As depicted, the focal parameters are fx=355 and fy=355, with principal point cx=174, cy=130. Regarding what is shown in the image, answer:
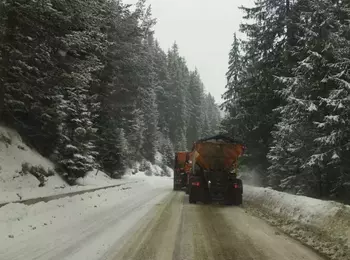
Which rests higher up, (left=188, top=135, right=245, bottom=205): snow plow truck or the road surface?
(left=188, top=135, right=245, bottom=205): snow plow truck

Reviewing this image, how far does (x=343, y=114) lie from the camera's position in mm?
14258

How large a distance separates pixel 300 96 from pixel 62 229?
42.5 ft

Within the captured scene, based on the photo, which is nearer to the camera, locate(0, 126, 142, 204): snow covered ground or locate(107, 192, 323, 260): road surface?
locate(107, 192, 323, 260): road surface

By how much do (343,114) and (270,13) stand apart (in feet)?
42.6

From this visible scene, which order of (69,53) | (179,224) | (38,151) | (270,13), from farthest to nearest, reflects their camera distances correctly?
(270,13), (38,151), (69,53), (179,224)

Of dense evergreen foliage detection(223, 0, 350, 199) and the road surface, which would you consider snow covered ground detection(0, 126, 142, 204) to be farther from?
dense evergreen foliage detection(223, 0, 350, 199)

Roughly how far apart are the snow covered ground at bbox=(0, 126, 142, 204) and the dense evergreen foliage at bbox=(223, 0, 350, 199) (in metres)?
11.8

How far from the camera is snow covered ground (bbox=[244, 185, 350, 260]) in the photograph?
7.31 metres

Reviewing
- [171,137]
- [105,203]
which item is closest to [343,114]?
[105,203]

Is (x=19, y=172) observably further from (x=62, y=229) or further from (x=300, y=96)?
(x=300, y=96)

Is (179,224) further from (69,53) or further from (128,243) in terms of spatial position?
(69,53)

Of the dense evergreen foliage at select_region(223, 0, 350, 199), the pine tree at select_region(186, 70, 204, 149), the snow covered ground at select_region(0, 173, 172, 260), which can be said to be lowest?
the snow covered ground at select_region(0, 173, 172, 260)

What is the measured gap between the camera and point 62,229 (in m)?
9.27

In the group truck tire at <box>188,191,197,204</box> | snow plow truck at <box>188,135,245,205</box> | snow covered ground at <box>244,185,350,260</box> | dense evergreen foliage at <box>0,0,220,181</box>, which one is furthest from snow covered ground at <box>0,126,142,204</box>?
snow covered ground at <box>244,185,350,260</box>
